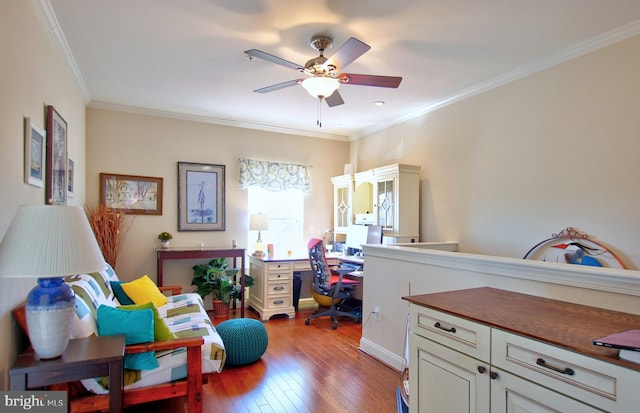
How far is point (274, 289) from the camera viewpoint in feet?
15.3

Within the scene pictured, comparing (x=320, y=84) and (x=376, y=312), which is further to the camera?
(x=376, y=312)

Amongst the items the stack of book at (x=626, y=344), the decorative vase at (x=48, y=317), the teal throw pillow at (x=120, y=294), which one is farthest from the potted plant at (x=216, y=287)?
the stack of book at (x=626, y=344)

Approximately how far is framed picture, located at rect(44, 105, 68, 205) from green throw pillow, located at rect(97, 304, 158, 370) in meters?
1.02

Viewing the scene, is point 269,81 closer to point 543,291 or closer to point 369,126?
point 369,126

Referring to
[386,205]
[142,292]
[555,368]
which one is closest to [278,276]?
[386,205]

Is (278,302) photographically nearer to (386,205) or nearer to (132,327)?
(386,205)

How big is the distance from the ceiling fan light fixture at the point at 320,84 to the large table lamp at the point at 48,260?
1717 millimetres

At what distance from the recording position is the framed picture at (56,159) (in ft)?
7.97

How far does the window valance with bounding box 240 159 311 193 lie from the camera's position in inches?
203

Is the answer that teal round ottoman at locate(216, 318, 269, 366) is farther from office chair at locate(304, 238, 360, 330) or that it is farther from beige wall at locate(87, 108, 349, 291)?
beige wall at locate(87, 108, 349, 291)

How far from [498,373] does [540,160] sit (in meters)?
2.44

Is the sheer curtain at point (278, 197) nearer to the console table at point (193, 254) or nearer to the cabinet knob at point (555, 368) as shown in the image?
the console table at point (193, 254)

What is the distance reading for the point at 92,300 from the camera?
2260 mm

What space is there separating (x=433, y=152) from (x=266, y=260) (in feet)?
8.32
